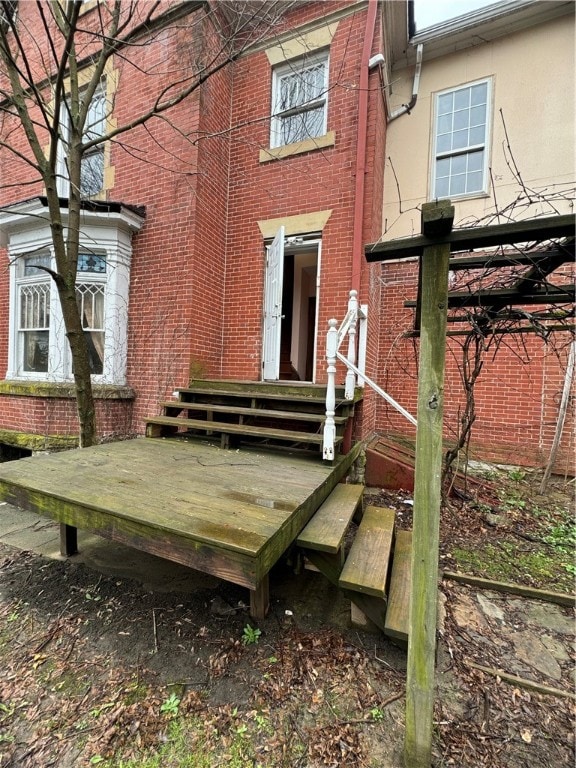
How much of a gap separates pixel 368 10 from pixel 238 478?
6.58 metres

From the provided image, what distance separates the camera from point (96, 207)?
5020 mm

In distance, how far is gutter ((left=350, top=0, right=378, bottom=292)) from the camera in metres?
4.79

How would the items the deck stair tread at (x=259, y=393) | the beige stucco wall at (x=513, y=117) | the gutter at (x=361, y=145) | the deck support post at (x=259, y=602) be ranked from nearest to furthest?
the deck support post at (x=259, y=602) < the deck stair tread at (x=259, y=393) < the gutter at (x=361, y=145) < the beige stucco wall at (x=513, y=117)

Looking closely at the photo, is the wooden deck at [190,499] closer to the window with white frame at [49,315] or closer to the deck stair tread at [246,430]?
the deck stair tread at [246,430]

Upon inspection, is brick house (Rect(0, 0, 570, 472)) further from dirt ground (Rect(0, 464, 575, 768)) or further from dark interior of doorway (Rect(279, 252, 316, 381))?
dirt ground (Rect(0, 464, 575, 768))

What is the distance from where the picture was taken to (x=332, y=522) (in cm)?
244

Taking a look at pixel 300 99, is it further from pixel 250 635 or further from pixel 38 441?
pixel 250 635

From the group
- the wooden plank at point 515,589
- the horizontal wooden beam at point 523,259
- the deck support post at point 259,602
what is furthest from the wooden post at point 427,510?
the wooden plank at point 515,589

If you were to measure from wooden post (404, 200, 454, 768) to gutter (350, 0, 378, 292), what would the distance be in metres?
3.44

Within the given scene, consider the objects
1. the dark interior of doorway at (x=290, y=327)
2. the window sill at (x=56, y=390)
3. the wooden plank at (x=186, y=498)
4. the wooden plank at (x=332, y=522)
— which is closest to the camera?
the wooden plank at (x=186, y=498)

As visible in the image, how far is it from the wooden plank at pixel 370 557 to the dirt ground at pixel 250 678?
0.47 m

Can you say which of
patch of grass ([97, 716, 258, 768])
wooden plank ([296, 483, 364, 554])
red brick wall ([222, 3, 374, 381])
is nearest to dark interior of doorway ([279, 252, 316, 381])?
red brick wall ([222, 3, 374, 381])

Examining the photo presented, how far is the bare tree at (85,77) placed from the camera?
11.4ft

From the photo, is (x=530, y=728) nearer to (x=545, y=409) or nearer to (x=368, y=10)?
(x=545, y=409)
